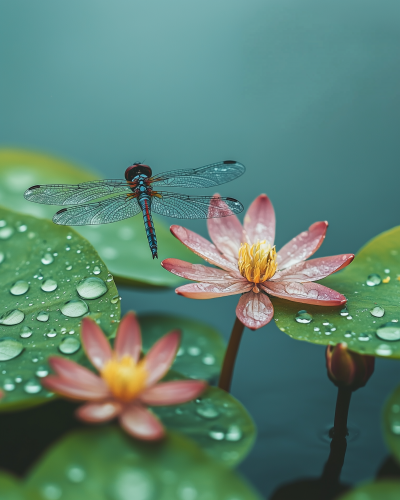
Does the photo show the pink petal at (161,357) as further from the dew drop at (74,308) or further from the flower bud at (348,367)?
the flower bud at (348,367)

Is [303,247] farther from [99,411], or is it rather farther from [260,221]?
[99,411]

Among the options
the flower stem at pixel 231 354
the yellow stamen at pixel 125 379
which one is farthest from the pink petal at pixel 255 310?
the yellow stamen at pixel 125 379

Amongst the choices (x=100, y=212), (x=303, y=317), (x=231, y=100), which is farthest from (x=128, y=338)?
(x=231, y=100)

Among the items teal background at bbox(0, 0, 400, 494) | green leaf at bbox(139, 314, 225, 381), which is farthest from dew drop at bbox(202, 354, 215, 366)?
teal background at bbox(0, 0, 400, 494)

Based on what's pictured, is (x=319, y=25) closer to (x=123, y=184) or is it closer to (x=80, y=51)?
(x=80, y=51)

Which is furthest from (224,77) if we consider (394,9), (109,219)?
(109,219)

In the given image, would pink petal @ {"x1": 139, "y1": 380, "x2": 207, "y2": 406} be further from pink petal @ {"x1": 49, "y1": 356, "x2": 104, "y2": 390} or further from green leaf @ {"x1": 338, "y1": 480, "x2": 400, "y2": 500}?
green leaf @ {"x1": 338, "y1": 480, "x2": 400, "y2": 500}
